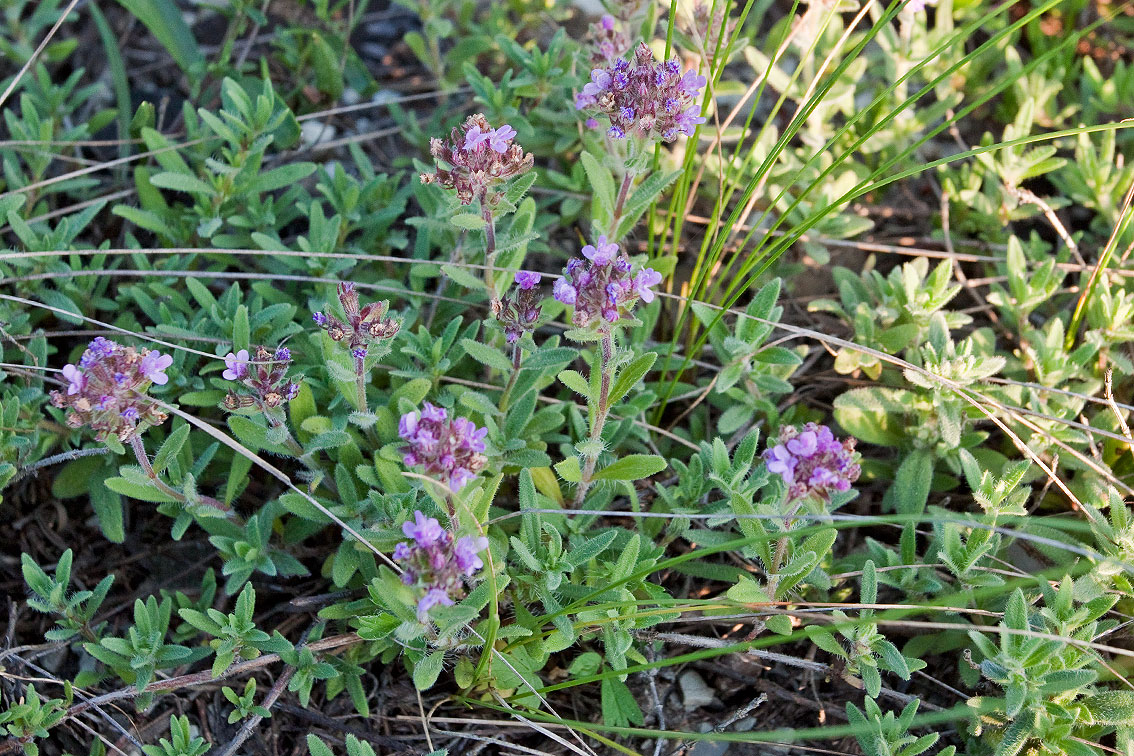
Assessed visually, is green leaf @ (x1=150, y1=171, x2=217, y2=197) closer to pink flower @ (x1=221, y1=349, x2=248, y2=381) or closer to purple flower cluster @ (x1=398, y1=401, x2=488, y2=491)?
pink flower @ (x1=221, y1=349, x2=248, y2=381)

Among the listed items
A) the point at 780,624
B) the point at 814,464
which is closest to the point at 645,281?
the point at 814,464

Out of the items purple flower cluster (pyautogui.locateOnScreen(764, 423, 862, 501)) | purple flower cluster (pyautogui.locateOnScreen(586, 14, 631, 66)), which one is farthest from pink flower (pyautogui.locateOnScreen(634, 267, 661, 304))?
purple flower cluster (pyautogui.locateOnScreen(586, 14, 631, 66))

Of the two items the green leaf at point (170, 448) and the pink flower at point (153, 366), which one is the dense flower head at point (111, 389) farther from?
the green leaf at point (170, 448)

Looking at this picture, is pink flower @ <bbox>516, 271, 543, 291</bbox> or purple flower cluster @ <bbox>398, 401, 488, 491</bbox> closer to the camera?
purple flower cluster @ <bbox>398, 401, 488, 491</bbox>

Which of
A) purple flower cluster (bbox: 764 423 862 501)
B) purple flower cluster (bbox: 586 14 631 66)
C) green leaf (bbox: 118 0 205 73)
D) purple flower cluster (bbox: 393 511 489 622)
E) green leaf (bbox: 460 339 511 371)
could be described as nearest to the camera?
purple flower cluster (bbox: 393 511 489 622)

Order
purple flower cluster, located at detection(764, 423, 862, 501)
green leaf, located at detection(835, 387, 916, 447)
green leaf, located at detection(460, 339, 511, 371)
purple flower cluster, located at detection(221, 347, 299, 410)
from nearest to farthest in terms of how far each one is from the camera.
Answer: purple flower cluster, located at detection(764, 423, 862, 501)
purple flower cluster, located at detection(221, 347, 299, 410)
green leaf, located at detection(460, 339, 511, 371)
green leaf, located at detection(835, 387, 916, 447)

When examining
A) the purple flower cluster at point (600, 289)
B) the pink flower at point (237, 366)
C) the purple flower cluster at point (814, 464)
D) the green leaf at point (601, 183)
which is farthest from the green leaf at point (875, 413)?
the pink flower at point (237, 366)

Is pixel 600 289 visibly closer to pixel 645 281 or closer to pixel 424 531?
pixel 645 281
